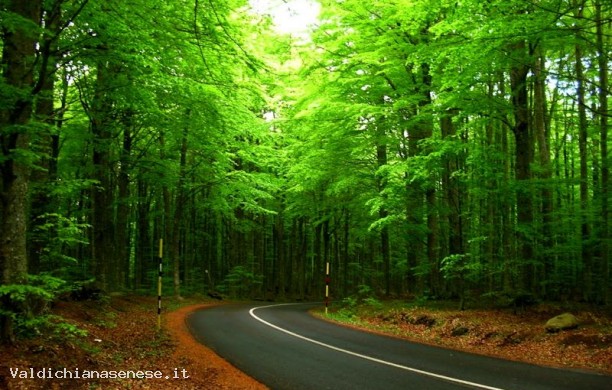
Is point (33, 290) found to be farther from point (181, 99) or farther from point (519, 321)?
point (519, 321)

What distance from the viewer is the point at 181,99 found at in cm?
1295

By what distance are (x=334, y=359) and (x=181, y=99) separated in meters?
9.02

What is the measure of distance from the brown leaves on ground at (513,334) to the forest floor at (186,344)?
0.06 ft

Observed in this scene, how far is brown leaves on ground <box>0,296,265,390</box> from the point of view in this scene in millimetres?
5824

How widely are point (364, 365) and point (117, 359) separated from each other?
15.7 feet

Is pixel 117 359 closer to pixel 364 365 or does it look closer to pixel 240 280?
pixel 364 365

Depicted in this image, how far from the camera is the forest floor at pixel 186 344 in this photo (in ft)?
20.4
